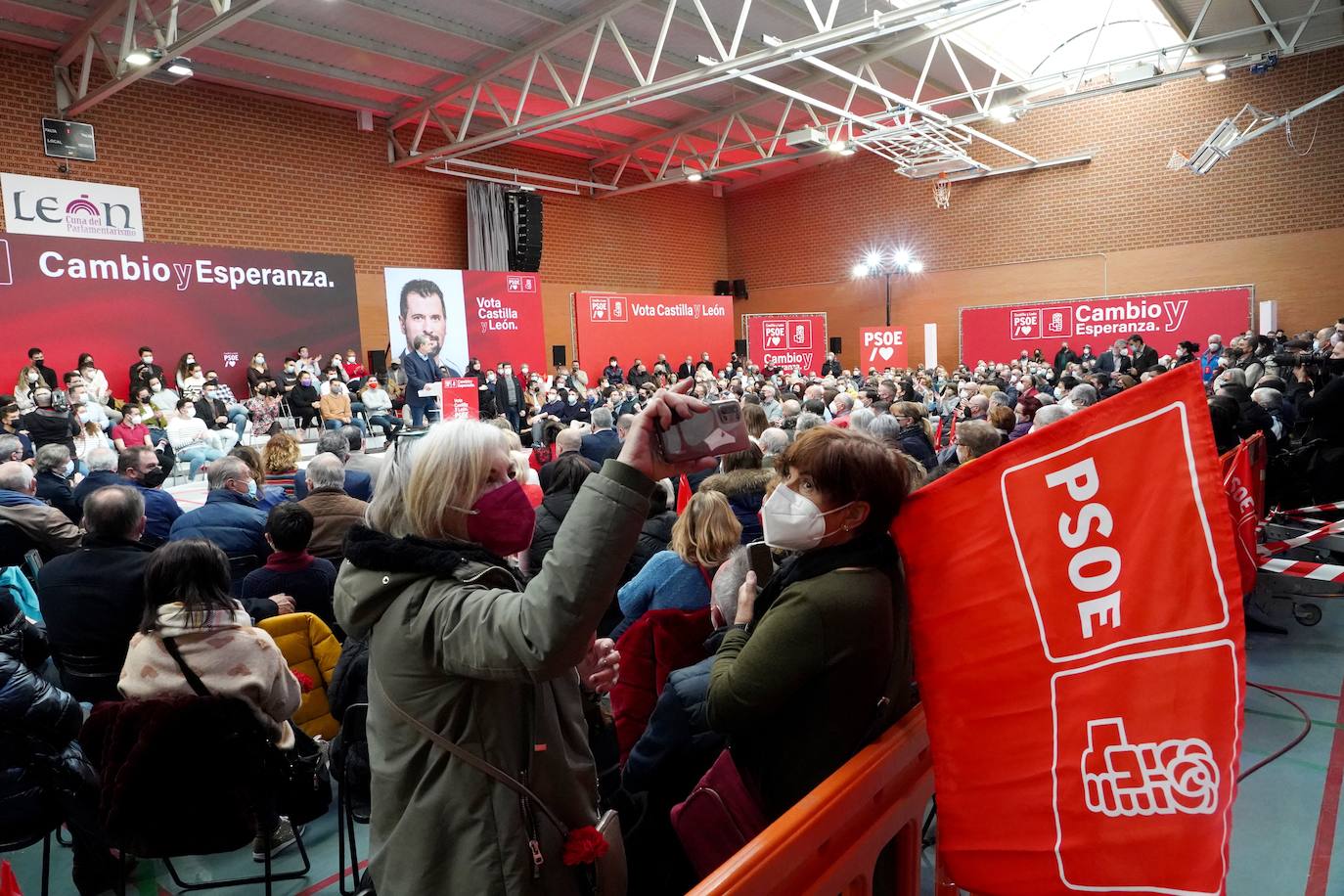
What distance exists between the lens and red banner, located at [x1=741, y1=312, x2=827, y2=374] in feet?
60.3

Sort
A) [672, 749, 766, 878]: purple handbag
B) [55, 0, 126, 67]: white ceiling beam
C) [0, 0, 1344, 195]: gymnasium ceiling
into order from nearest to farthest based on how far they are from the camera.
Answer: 1. [672, 749, 766, 878]: purple handbag
2. [55, 0, 126, 67]: white ceiling beam
3. [0, 0, 1344, 195]: gymnasium ceiling

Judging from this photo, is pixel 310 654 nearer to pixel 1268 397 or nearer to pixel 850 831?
pixel 850 831

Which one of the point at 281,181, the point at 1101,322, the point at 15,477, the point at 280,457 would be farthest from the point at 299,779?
the point at 1101,322

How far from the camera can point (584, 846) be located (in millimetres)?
1157

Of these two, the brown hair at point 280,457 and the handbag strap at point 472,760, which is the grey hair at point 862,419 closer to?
the brown hair at point 280,457

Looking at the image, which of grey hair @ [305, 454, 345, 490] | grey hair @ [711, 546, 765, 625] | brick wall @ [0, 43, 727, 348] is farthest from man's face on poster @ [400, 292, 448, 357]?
grey hair @ [711, 546, 765, 625]

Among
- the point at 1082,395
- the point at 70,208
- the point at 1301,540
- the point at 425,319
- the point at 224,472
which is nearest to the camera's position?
the point at 224,472

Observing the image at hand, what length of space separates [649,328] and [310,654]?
626 inches

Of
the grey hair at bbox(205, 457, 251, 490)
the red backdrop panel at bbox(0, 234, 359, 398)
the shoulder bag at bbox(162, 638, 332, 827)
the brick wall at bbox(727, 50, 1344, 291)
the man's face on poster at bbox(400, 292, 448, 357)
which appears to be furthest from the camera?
the brick wall at bbox(727, 50, 1344, 291)

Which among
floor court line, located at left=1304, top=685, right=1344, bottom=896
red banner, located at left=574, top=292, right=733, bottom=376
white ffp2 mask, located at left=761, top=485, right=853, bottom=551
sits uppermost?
red banner, located at left=574, top=292, right=733, bottom=376

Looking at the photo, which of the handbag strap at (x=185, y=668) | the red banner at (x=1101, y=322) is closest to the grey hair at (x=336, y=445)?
the handbag strap at (x=185, y=668)

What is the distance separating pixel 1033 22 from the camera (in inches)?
526

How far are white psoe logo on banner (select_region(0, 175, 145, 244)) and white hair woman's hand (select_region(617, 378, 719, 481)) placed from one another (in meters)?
13.4

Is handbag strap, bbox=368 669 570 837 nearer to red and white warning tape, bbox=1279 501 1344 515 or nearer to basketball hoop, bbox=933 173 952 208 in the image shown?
red and white warning tape, bbox=1279 501 1344 515
